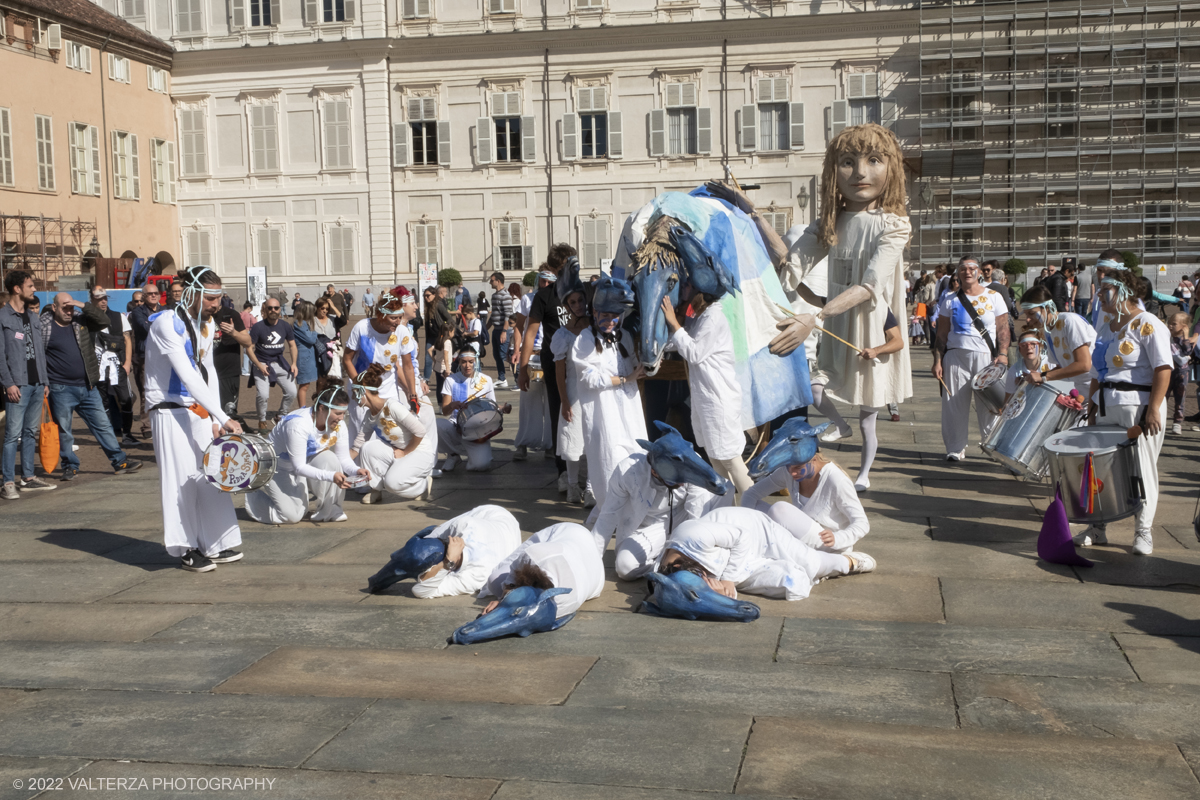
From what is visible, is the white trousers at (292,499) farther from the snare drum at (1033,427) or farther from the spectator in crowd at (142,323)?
the spectator in crowd at (142,323)

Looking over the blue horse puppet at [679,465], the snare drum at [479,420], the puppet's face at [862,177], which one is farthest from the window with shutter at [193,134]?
the blue horse puppet at [679,465]

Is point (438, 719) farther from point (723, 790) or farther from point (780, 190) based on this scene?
point (780, 190)

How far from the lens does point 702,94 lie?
3750cm

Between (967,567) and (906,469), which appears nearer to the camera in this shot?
(967,567)

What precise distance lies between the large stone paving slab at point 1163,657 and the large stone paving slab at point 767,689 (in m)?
0.82

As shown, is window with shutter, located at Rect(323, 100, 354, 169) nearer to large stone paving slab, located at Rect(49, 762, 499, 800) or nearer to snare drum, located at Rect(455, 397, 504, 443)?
snare drum, located at Rect(455, 397, 504, 443)

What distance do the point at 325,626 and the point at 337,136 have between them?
35471 mm

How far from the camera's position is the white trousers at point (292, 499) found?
814 centimetres

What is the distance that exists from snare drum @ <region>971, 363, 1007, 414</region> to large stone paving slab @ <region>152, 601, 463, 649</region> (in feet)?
17.0

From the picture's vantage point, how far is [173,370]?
6.77m

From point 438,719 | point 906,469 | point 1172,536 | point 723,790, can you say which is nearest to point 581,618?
point 438,719

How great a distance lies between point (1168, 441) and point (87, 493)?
32.5 ft

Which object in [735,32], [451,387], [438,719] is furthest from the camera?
[735,32]

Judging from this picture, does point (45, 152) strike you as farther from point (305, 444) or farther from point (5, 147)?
point (305, 444)
